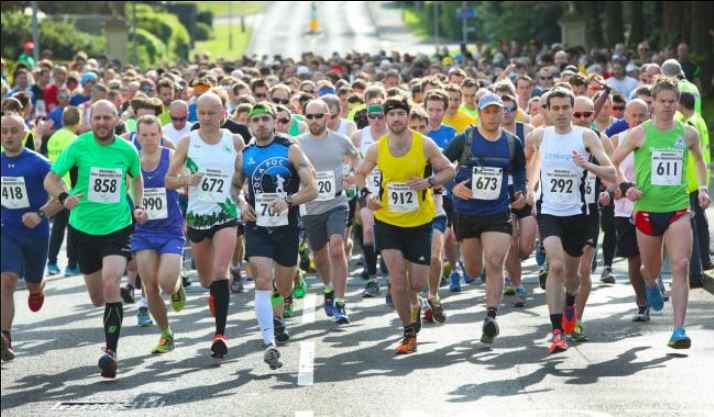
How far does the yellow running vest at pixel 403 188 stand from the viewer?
1305cm

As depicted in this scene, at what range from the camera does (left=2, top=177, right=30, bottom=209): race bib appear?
1240 cm

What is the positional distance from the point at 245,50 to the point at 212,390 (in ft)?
296

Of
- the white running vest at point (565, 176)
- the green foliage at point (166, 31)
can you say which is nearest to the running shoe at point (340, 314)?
the white running vest at point (565, 176)

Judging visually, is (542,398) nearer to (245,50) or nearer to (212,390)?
(212,390)

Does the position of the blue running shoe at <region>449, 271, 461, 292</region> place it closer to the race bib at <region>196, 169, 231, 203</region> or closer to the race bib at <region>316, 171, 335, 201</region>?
the race bib at <region>316, 171, 335, 201</region>

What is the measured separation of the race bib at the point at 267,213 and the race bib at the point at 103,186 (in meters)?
1.03

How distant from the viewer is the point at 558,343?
42.0ft

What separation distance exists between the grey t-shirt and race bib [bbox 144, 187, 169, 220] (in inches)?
73.7

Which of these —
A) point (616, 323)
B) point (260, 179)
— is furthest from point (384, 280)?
point (260, 179)

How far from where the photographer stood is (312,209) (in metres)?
15.2

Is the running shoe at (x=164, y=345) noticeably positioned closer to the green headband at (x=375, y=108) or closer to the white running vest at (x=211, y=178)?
the white running vest at (x=211, y=178)

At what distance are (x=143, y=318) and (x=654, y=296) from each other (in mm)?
4430

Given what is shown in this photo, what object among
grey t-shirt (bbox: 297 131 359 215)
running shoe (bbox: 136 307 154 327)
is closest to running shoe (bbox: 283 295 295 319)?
grey t-shirt (bbox: 297 131 359 215)

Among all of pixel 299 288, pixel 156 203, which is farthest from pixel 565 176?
pixel 299 288
